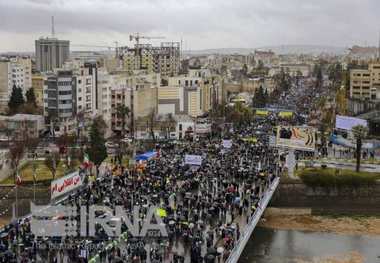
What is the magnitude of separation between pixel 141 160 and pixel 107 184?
24.7 ft

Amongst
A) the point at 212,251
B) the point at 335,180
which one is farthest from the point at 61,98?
the point at 212,251

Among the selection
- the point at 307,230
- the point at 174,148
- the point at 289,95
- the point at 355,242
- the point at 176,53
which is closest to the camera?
the point at 355,242

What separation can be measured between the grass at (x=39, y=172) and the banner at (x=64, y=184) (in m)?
7.99

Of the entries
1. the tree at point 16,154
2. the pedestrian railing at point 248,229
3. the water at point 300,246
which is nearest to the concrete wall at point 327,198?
the pedestrian railing at point 248,229

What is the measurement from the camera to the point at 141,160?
119 feet

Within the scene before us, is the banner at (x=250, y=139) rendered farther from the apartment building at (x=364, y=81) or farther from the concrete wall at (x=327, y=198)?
the apartment building at (x=364, y=81)

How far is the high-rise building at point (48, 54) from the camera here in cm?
11973

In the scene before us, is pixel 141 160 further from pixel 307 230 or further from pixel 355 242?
pixel 355 242

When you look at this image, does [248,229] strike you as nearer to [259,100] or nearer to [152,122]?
[152,122]

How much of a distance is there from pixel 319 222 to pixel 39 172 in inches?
601

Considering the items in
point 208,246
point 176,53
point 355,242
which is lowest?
point 355,242

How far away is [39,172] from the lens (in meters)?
36.4

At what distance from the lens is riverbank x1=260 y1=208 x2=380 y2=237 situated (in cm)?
3014

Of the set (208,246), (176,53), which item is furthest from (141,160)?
(176,53)
